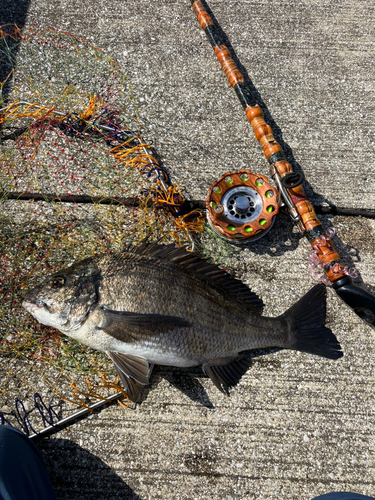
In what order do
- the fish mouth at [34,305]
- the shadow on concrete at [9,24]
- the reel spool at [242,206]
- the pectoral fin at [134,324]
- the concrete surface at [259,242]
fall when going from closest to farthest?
the pectoral fin at [134,324]
the fish mouth at [34,305]
the concrete surface at [259,242]
the reel spool at [242,206]
the shadow on concrete at [9,24]

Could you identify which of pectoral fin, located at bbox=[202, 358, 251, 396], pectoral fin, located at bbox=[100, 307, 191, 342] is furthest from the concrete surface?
pectoral fin, located at bbox=[100, 307, 191, 342]

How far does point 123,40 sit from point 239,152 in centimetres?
169

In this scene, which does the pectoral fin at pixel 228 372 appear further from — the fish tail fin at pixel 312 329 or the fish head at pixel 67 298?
the fish head at pixel 67 298

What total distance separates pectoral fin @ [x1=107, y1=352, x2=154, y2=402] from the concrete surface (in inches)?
11.0

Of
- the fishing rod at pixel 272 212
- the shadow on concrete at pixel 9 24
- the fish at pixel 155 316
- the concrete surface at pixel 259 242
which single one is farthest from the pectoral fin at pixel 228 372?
the shadow on concrete at pixel 9 24

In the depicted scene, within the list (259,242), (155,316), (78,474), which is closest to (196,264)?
(155,316)

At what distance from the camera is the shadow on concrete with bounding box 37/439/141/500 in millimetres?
2131

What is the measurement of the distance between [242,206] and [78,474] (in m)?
2.10

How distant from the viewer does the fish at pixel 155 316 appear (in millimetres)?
2039

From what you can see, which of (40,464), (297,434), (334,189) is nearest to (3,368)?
(40,464)

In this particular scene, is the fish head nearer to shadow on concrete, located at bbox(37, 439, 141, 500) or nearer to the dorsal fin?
the dorsal fin

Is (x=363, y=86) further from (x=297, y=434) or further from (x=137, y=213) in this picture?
(x=297, y=434)

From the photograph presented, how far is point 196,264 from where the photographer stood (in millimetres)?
2232

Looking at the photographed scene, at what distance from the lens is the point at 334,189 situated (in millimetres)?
2910
